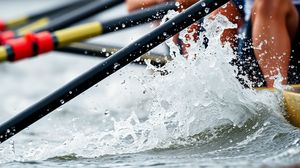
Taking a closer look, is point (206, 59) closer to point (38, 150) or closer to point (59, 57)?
point (38, 150)

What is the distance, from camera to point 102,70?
3.04 meters

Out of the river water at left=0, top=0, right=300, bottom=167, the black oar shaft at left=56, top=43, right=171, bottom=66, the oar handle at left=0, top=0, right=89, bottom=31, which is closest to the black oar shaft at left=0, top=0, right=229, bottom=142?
the river water at left=0, top=0, right=300, bottom=167

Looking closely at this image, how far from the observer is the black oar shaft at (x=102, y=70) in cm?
294

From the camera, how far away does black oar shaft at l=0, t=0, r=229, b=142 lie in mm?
2943

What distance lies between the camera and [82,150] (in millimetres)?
3178

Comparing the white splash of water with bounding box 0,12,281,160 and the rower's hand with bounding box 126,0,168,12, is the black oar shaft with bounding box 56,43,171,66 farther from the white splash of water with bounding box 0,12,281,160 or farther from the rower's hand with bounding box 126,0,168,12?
the white splash of water with bounding box 0,12,281,160

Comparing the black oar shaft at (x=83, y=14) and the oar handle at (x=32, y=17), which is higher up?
the oar handle at (x=32, y=17)

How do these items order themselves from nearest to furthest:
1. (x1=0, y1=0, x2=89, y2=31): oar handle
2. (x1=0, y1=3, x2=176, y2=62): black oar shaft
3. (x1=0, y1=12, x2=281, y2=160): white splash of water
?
(x1=0, y1=12, x2=281, y2=160): white splash of water
(x1=0, y1=3, x2=176, y2=62): black oar shaft
(x1=0, y1=0, x2=89, y2=31): oar handle

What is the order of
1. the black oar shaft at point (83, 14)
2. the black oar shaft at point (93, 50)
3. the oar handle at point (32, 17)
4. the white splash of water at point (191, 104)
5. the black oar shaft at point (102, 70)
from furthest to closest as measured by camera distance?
the oar handle at point (32, 17) < the black oar shaft at point (83, 14) < the black oar shaft at point (93, 50) < the white splash of water at point (191, 104) < the black oar shaft at point (102, 70)

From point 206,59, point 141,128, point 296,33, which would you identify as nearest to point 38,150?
point 141,128

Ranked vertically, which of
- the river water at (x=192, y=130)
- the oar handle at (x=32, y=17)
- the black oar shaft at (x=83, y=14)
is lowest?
the river water at (x=192, y=130)

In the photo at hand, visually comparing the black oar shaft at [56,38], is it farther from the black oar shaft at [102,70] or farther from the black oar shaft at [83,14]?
the black oar shaft at [102,70]

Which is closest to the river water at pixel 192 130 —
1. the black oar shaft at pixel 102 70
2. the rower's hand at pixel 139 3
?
the black oar shaft at pixel 102 70

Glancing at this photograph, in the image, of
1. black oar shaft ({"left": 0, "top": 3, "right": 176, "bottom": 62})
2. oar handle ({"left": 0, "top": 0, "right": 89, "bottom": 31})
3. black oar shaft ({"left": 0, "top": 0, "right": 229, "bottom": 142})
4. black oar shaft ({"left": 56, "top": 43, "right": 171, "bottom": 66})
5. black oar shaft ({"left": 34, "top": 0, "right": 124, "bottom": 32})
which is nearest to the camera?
black oar shaft ({"left": 0, "top": 0, "right": 229, "bottom": 142})
